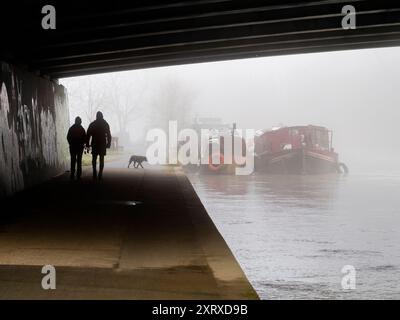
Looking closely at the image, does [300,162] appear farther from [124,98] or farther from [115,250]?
[124,98]

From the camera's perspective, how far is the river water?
35.3 ft

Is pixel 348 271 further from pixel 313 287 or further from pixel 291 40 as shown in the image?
pixel 291 40

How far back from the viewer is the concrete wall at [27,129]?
733 inches

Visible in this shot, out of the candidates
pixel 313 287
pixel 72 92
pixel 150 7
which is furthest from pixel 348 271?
pixel 72 92

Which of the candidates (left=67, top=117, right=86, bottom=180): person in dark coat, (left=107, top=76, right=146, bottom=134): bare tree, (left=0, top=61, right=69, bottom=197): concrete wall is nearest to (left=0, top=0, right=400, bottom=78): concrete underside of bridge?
(left=0, top=61, right=69, bottom=197): concrete wall

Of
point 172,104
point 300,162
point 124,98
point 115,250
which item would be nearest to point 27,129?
point 115,250

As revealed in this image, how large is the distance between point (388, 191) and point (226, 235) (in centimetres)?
1591

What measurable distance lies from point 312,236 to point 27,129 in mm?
9396

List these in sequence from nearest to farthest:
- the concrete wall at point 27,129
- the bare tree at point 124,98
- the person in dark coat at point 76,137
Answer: the concrete wall at point 27,129
the person in dark coat at point 76,137
the bare tree at point 124,98

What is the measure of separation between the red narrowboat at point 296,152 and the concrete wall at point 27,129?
67.1ft

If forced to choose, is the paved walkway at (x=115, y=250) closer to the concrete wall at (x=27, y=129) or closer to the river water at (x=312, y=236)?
the river water at (x=312, y=236)

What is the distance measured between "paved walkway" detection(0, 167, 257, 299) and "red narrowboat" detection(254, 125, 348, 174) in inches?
1176

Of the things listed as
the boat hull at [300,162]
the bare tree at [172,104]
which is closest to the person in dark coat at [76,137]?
the boat hull at [300,162]
